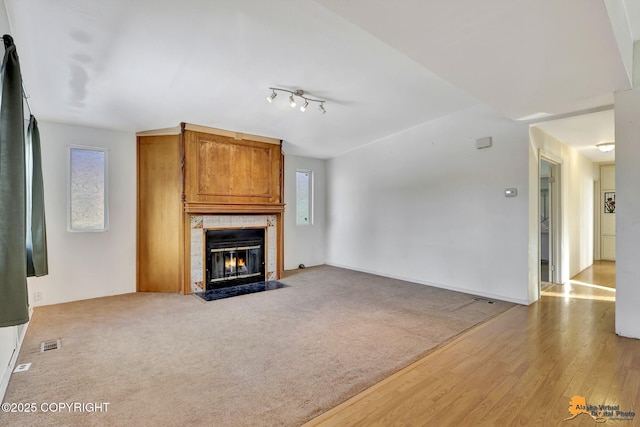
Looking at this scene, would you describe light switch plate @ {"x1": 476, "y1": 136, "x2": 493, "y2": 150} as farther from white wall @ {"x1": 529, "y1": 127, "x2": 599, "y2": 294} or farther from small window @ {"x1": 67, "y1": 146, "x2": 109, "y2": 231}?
small window @ {"x1": 67, "y1": 146, "x2": 109, "y2": 231}

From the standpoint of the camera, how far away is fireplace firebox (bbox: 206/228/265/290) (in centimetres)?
516

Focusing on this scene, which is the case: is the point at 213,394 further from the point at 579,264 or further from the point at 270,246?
the point at 579,264

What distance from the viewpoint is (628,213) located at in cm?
314

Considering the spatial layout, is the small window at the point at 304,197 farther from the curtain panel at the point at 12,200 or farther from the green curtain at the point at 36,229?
the curtain panel at the point at 12,200

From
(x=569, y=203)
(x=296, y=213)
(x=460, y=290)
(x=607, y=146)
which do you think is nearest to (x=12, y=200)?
(x=460, y=290)

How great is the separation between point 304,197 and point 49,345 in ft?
16.5

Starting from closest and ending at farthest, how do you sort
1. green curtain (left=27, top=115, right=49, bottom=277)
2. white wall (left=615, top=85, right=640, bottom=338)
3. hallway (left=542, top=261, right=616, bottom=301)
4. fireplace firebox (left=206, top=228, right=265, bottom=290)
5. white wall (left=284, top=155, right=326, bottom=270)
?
1. green curtain (left=27, top=115, right=49, bottom=277)
2. white wall (left=615, top=85, right=640, bottom=338)
3. hallway (left=542, top=261, right=616, bottom=301)
4. fireplace firebox (left=206, top=228, right=265, bottom=290)
5. white wall (left=284, top=155, right=326, bottom=270)

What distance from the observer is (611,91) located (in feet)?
10.4

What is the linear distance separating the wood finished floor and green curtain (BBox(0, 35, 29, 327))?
1.79 meters

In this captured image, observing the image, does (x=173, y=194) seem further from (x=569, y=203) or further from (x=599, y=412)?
(x=569, y=203)

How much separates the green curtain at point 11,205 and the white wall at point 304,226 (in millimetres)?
5014

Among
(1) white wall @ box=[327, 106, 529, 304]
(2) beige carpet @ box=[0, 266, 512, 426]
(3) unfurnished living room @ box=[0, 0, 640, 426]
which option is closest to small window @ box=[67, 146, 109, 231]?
(3) unfurnished living room @ box=[0, 0, 640, 426]

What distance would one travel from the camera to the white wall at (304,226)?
6.72 m

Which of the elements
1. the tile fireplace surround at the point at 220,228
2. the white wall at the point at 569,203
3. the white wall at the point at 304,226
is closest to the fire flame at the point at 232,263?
the tile fireplace surround at the point at 220,228
